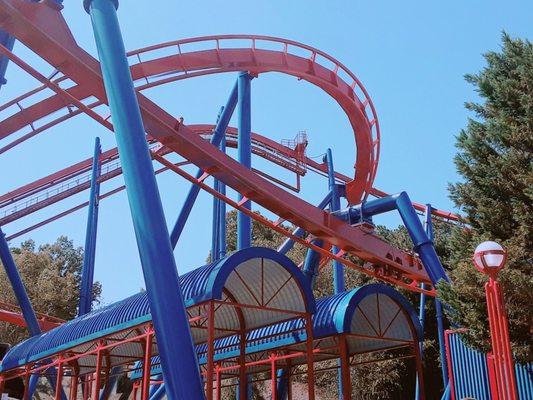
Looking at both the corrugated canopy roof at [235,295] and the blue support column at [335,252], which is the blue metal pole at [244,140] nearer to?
the corrugated canopy roof at [235,295]

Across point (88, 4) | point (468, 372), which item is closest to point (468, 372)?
point (468, 372)

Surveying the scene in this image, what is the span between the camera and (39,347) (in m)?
13.4

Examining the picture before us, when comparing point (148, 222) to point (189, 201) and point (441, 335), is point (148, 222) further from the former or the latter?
point (441, 335)

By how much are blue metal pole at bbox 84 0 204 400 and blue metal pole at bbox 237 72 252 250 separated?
6131 mm

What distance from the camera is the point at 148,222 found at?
17.9 ft

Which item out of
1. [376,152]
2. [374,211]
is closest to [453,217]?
[376,152]

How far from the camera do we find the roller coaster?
5.68m

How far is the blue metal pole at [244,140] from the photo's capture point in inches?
501

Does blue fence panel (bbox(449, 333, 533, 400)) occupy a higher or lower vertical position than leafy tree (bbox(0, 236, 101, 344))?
lower

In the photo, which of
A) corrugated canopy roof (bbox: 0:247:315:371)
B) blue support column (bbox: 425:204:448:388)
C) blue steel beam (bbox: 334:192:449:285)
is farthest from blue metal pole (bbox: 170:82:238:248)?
blue support column (bbox: 425:204:448:388)

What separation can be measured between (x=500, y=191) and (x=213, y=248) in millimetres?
7896

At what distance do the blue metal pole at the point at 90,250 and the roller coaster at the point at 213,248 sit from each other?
0.04 meters

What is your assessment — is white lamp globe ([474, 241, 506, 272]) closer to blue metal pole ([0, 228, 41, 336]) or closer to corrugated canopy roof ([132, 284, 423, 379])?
corrugated canopy roof ([132, 284, 423, 379])

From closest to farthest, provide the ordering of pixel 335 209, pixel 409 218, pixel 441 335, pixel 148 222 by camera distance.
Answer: pixel 148 222, pixel 409 218, pixel 441 335, pixel 335 209
